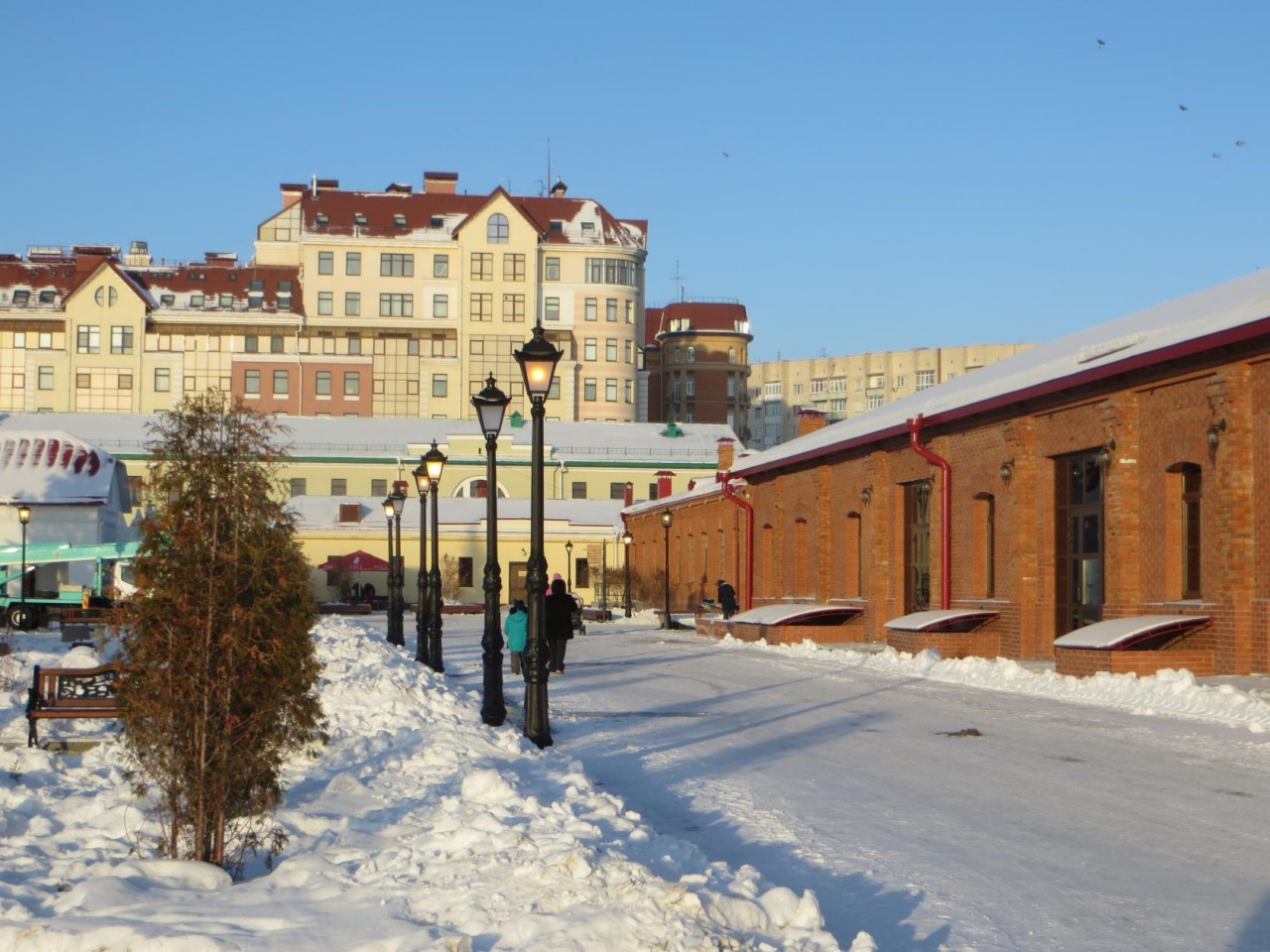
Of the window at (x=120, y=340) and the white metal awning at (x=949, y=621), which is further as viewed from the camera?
the window at (x=120, y=340)

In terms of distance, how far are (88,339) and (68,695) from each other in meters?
94.8

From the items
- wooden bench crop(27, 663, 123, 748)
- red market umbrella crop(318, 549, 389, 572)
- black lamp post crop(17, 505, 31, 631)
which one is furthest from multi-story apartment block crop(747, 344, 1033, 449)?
wooden bench crop(27, 663, 123, 748)

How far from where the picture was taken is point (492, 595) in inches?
737

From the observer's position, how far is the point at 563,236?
10681cm

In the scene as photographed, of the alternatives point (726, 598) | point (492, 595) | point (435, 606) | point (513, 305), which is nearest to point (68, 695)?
point (492, 595)

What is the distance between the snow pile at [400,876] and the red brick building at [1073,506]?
39.5 ft

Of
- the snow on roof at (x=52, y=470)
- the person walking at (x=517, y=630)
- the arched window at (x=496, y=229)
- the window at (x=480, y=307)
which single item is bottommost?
the person walking at (x=517, y=630)

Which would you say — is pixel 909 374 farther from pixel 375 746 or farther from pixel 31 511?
pixel 375 746

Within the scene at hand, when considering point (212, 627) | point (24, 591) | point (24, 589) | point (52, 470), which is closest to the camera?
point (212, 627)

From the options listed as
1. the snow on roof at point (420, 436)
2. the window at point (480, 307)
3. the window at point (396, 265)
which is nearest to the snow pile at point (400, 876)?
the snow on roof at point (420, 436)

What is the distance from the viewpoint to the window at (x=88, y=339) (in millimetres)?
103375

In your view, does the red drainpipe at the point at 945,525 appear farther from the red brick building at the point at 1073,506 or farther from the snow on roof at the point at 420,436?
the snow on roof at the point at 420,436

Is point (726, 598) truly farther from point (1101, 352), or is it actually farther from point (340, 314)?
point (340, 314)

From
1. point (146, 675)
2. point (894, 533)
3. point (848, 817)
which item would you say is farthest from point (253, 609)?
point (894, 533)
